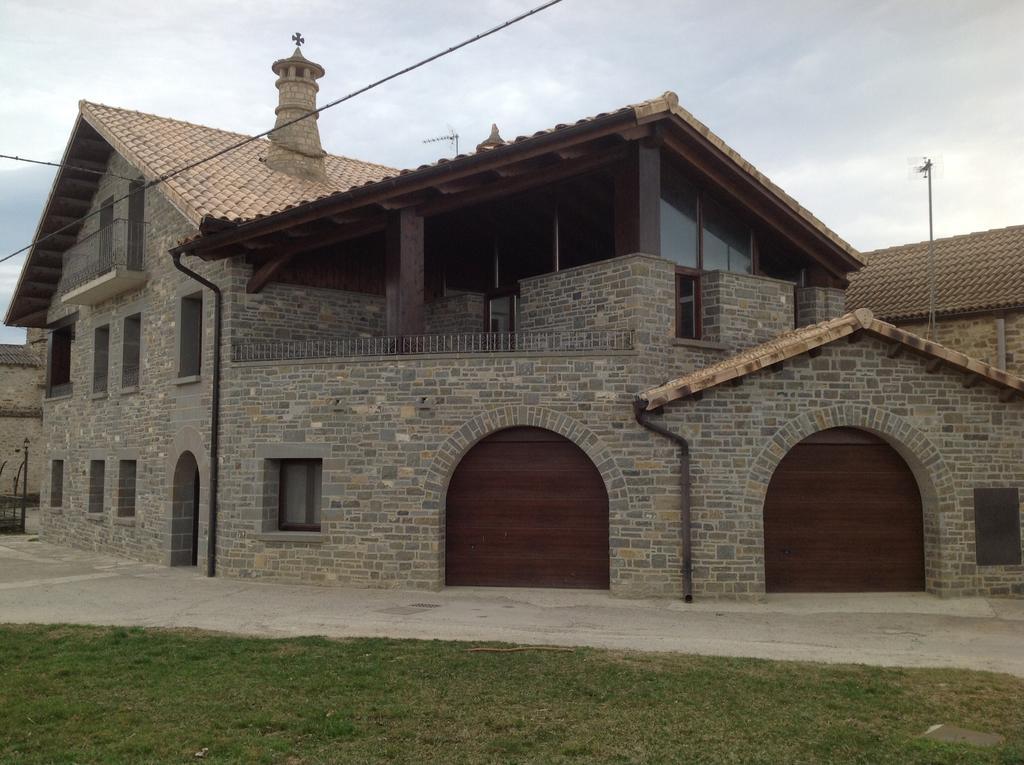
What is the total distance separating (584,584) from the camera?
12273mm

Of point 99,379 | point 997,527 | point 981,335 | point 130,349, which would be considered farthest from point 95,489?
point 981,335

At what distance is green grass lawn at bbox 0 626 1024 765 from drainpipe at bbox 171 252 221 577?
5.11 metres

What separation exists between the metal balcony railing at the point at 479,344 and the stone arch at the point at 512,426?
0.93 metres

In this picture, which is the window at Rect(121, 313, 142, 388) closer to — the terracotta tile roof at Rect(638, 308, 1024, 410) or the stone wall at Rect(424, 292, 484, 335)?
the stone wall at Rect(424, 292, 484, 335)

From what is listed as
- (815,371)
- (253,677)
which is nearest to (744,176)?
(815,371)

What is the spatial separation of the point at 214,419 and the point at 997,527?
39.3ft

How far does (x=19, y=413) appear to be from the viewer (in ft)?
116

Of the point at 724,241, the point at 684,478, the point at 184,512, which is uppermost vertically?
the point at 724,241

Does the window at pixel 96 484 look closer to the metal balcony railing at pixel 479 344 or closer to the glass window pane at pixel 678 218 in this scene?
the metal balcony railing at pixel 479 344

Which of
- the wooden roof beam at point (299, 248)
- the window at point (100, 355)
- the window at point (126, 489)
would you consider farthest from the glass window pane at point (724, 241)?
the window at point (100, 355)

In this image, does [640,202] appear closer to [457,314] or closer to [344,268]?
[457,314]

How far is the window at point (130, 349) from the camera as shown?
59.9 ft

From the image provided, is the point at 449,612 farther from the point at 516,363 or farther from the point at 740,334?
the point at 740,334

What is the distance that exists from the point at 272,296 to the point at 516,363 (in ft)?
16.1
